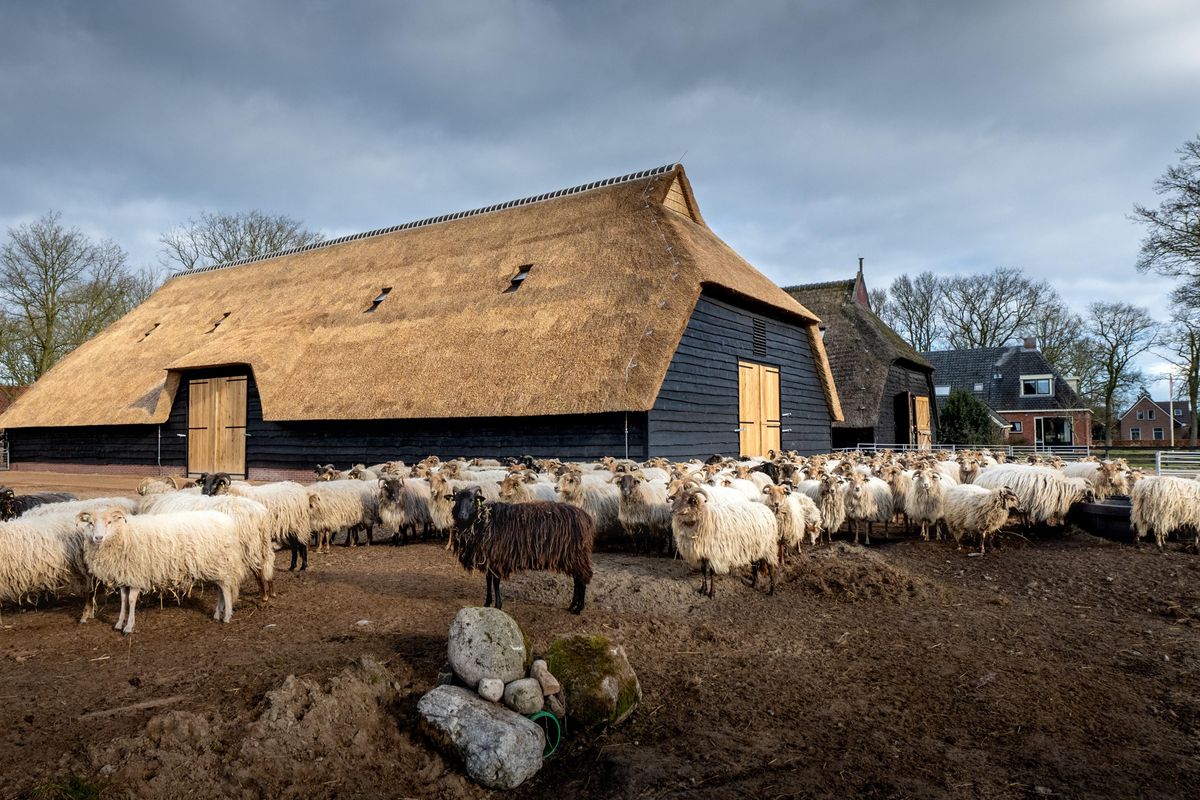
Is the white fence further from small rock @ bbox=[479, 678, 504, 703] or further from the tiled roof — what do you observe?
the tiled roof

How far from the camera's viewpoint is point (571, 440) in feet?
56.2

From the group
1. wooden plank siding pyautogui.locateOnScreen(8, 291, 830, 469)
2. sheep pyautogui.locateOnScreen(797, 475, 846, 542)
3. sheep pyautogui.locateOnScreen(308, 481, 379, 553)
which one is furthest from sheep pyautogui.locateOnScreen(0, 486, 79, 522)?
sheep pyautogui.locateOnScreen(797, 475, 846, 542)

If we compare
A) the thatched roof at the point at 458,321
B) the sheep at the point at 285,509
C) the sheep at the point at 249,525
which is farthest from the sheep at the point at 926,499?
the sheep at the point at 249,525

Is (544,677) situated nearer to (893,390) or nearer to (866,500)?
(866,500)

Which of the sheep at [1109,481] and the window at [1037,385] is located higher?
the window at [1037,385]

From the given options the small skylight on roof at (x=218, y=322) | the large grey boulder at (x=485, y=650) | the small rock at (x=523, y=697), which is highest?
the small skylight on roof at (x=218, y=322)

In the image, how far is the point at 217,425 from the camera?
2341 cm

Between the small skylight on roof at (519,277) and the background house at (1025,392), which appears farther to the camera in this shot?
the background house at (1025,392)

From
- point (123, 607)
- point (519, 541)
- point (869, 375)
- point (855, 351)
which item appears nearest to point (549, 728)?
point (519, 541)

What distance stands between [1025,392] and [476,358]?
42983 millimetres

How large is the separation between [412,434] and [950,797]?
1723 cm

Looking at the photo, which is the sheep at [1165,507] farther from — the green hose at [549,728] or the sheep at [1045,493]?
the green hose at [549,728]

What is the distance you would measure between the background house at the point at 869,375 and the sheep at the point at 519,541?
23.5 m

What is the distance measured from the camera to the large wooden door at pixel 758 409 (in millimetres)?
20641
